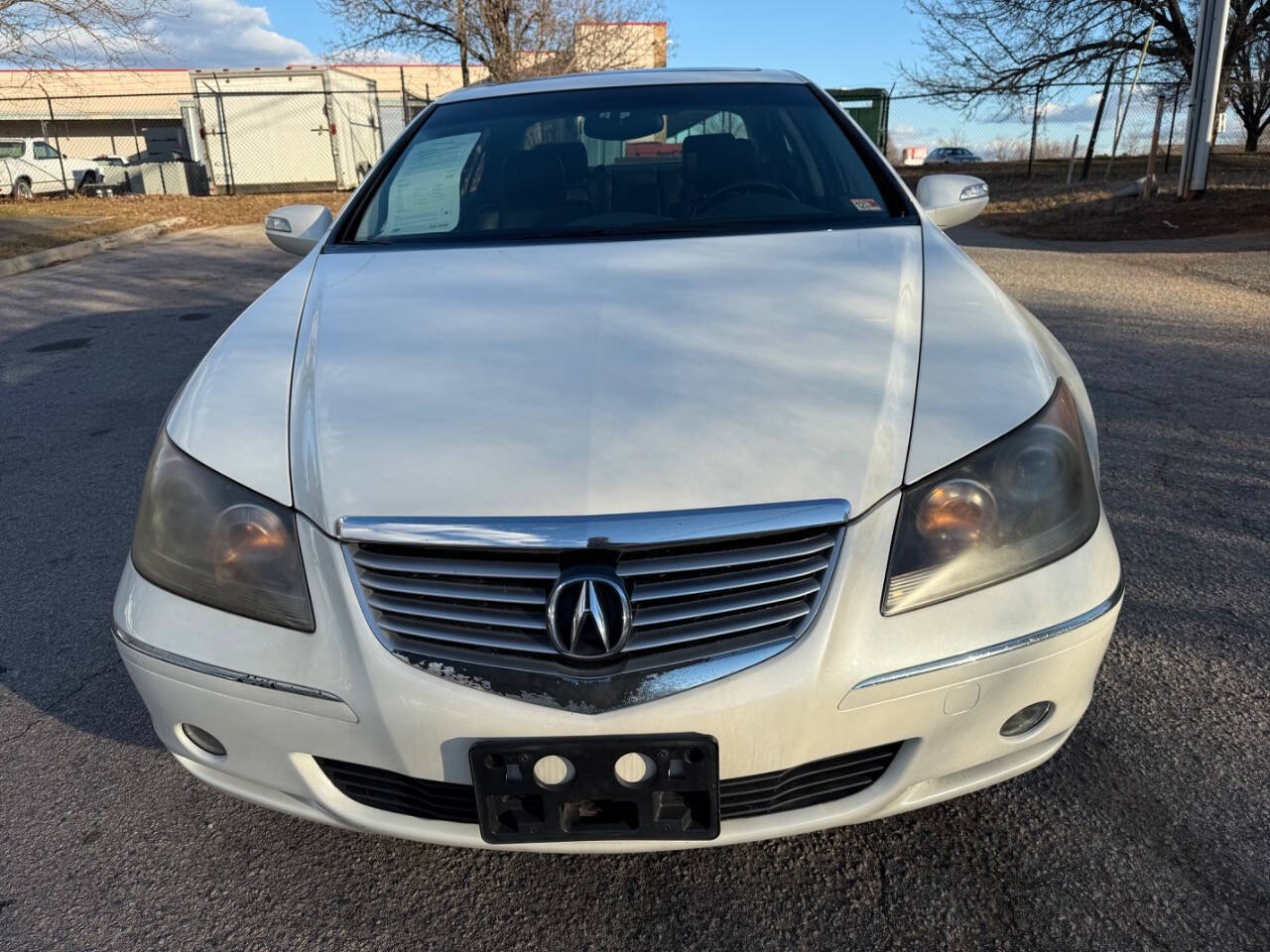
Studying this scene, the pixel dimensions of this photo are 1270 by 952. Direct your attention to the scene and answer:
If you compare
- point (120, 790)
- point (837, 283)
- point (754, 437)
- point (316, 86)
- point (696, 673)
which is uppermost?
point (316, 86)

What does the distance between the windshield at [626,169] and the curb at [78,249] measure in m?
9.58

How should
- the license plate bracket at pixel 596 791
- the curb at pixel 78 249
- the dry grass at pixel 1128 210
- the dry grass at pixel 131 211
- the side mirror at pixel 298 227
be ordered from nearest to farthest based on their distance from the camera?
the license plate bracket at pixel 596 791 < the side mirror at pixel 298 227 < the curb at pixel 78 249 < the dry grass at pixel 1128 210 < the dry grass at pixel 131 211

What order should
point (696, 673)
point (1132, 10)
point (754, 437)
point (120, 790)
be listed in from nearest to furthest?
1. point (696, 673)
2. point (754, 437)
3. point (120, 790)
4. point (1132, 10)

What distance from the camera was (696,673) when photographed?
153cm

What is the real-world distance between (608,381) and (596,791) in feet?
2.38

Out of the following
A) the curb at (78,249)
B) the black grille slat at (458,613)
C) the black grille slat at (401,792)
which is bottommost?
the black grille slat at (401,792)

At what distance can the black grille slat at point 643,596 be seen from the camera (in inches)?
60.9

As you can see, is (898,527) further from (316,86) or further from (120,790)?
(316,86)

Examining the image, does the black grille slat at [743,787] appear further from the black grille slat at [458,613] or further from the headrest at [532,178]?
the headrest at [532,178]

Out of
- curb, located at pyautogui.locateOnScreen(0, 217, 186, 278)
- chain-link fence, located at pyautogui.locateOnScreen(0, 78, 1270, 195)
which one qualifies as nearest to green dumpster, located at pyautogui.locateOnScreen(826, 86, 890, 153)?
chain-link fence, located at pyautogui.locateOnScreen(0, 78, 1270, 195)

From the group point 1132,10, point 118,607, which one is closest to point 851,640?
point 118,607

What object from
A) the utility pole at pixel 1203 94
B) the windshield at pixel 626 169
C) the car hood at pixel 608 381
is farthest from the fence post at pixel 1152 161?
the car hood at pixel 608 381

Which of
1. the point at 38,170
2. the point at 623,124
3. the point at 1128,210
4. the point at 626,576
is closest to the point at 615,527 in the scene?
the point at 626,576

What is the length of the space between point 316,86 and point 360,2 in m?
2.72
